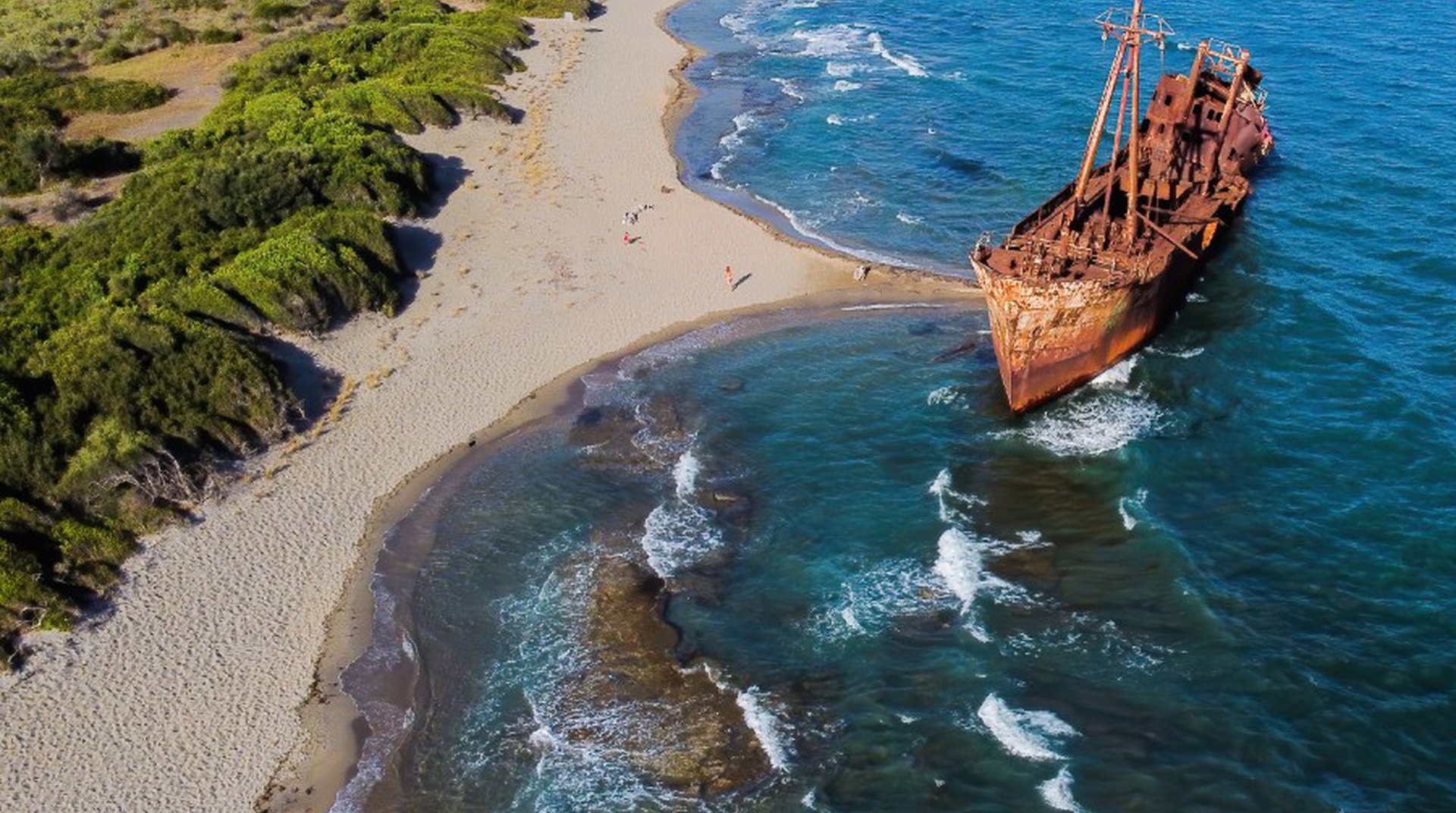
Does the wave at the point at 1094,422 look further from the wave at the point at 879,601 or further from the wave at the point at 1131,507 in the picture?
the wave at the point at 879,601

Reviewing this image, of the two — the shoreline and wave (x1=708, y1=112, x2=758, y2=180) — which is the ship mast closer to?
the shoreline

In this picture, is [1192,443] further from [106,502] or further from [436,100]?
[436,100]

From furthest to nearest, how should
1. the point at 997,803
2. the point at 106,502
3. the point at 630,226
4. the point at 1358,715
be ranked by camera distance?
the point at 630,226 → the point at 106,502 → the point at 1358,715 → the point at 997,803

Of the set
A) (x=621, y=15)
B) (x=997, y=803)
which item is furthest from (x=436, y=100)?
(x=997, y=803)

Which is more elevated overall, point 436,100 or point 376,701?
point 436,100

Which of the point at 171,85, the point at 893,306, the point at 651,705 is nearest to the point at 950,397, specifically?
the point at 893,306

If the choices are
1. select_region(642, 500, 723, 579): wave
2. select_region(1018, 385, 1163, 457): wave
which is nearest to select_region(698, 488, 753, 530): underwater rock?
select_region(642, 500, 723, 579): wave
